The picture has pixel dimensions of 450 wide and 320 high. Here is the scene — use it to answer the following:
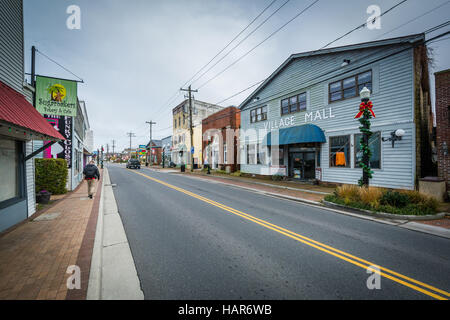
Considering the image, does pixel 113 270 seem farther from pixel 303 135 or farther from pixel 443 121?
pixel 443 121

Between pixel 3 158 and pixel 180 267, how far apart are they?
6.10 metres

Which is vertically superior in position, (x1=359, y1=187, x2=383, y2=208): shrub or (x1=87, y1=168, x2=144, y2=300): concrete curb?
(x1=359, y1=187, x2=383, y2=208): shrub

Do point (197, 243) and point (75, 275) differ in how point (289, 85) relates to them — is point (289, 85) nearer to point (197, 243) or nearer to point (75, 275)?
point (197, 243)

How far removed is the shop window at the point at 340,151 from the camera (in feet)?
37.5

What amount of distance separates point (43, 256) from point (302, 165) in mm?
14757

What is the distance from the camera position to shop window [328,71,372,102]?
11000 millimetres

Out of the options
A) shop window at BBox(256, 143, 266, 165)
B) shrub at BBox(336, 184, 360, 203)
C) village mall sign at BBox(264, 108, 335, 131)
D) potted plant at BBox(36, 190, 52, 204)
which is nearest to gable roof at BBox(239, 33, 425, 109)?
village mall sign at BBox(264, 108, 335, 131)

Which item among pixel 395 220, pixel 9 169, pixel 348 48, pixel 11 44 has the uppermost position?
pixel 348 48

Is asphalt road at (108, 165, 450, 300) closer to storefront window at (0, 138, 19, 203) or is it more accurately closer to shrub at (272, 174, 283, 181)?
storefront window at (0, 138, 19, 203)

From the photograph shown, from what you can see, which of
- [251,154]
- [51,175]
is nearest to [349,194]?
[251,154]

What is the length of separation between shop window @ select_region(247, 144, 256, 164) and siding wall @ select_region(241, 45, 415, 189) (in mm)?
2773

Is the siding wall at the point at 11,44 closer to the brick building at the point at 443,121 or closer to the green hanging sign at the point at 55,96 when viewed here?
the green hanging sign at the point at 55,96

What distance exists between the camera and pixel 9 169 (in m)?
5.59
